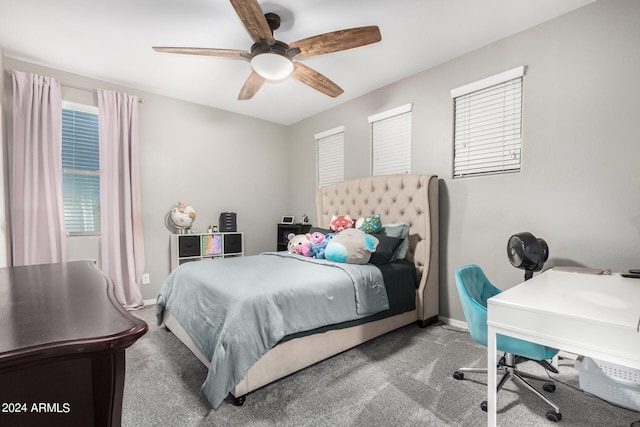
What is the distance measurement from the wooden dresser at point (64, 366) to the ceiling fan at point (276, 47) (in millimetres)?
1876

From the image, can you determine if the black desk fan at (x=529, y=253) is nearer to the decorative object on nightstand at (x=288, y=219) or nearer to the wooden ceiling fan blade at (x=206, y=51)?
the wooden ceiling fan blade at (x=206, y=51)

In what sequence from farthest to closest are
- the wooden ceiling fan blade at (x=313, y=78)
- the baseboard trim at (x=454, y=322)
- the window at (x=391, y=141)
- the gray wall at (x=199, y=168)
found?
the gray wall at (x=199, y=168) → the window at (x=391, y=141) → the baseboard trim at (x=454, y=322) → the wooden ceiling fan blade at (x=313, y=78)

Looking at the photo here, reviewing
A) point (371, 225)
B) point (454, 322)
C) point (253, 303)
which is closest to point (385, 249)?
point (371, 225)

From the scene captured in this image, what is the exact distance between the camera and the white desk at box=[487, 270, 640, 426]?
3.27 ft

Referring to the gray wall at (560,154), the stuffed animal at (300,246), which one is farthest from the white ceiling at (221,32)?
the stuffed animal at (300,246)

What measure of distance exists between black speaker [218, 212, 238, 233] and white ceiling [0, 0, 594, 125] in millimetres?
1762

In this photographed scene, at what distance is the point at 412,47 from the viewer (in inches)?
109

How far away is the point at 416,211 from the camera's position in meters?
3.04

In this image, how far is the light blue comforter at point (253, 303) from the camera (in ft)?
5.40

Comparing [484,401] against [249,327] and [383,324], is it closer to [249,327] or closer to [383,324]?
[383,324]

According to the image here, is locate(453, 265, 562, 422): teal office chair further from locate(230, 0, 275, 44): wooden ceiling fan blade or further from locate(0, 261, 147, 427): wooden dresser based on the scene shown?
locate(230, 0, 275, 44): wooden ceiling fan blade

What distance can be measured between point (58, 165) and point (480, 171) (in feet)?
14.3

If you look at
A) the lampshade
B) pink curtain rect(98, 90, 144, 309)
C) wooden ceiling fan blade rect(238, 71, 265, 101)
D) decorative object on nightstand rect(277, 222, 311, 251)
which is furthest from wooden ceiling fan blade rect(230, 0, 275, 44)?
decorative object on nightstand rect(277, 222, 311, 251)

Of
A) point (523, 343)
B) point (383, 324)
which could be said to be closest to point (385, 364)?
point (383, 324)
